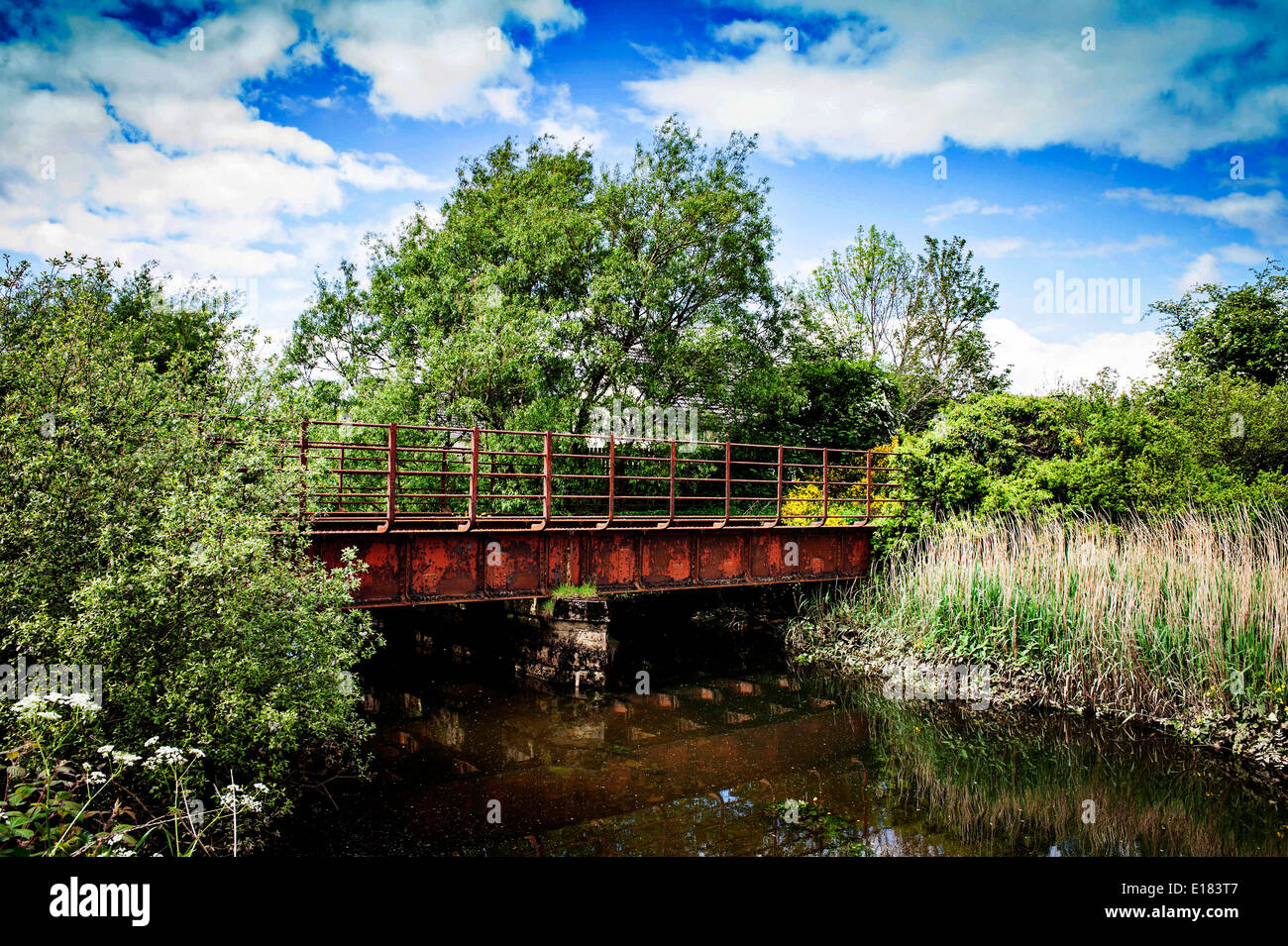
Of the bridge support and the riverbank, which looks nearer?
the riverbank

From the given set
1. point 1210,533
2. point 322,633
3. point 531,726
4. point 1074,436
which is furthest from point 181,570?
point 1074,436

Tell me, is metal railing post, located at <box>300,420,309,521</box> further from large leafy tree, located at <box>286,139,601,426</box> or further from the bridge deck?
large leafy tree, located at <box>286,139,601,426</box>

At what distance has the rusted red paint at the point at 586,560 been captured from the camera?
32.2ft

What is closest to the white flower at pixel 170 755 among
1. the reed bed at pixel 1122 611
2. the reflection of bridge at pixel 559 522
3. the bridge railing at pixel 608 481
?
the reflection of bridge at pixel 559 522

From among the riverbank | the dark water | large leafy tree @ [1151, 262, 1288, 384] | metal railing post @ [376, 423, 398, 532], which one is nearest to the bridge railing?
metal railing post @ [376, 423, 398, 532]

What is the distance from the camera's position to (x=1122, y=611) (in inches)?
358

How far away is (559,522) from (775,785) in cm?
648

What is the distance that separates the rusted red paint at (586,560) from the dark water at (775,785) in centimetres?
177

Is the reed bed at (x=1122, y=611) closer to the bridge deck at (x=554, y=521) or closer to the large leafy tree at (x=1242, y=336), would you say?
the bridge deck at (x=554, y=521)

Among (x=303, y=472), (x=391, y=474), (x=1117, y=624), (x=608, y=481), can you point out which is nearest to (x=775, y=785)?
(x=1117, y=624)

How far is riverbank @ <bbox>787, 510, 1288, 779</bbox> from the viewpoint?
8.05 meters

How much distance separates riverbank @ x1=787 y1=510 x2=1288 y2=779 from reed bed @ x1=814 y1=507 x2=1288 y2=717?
0.06 feet

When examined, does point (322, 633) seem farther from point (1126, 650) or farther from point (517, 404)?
point (517, 404)

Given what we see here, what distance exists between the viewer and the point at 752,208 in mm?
19406
